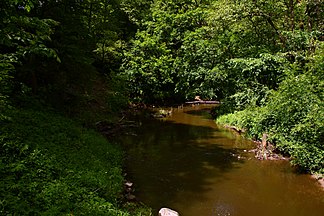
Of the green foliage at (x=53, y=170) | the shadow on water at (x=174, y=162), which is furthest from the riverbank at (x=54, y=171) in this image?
the shadow on water at (x=174, y=162)

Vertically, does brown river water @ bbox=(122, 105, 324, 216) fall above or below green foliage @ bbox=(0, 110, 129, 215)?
below

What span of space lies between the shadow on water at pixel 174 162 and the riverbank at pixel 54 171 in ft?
3.43

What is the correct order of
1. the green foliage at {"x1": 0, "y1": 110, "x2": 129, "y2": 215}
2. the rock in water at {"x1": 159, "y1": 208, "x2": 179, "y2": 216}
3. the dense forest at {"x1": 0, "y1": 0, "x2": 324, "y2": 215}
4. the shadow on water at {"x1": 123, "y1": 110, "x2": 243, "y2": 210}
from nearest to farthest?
the green foliage at {"x1": 0, "y1": 110, "x2": 129, "y2": 215} → the dense forest at {"x1": 0, "y1": 0, "x2": 324, "y2": 215} → the rock in water at {"x1": 159, "y1": 208, "x2": 179, "y2": 216} → the shadow on water at {"x1": 123, "y1": 110, "x2": 243, "y2": 210}

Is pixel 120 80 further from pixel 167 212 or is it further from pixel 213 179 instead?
pixel 167 212

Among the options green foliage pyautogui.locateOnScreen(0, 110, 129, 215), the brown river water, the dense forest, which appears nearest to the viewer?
→ green foliage pyautogui.locateOnScreen(0, 110, 129, 215)

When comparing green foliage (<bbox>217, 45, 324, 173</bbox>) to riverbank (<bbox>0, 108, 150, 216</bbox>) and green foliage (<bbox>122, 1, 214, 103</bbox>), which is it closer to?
riverbank (<bbox>0, 108, 150, 216</bbox>)

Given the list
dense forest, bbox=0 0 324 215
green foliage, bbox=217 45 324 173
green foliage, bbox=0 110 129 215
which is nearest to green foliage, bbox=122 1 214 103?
dense forest, bbox=0 0 324 215

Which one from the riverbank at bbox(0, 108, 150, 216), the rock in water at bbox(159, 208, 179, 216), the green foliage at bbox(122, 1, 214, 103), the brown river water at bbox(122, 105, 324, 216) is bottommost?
the brown river water at bbox(122, 105, 324, 216)

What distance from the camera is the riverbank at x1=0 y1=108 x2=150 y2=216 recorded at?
20.8 ft

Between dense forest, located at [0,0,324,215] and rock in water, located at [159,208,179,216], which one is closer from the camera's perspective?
dense forest, located at [0,0,324,215]

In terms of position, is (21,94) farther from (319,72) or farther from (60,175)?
(319,72)

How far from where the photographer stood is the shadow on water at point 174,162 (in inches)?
392

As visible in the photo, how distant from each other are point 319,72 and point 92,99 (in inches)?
426

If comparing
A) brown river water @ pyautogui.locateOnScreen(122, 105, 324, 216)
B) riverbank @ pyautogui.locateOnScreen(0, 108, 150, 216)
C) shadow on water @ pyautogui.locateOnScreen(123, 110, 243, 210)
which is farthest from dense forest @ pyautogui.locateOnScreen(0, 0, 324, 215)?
shadow on water @ pyautogui.locateOnScreen(123, 110, 243, 210)
